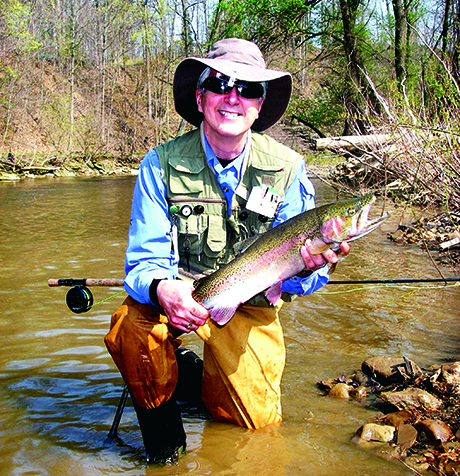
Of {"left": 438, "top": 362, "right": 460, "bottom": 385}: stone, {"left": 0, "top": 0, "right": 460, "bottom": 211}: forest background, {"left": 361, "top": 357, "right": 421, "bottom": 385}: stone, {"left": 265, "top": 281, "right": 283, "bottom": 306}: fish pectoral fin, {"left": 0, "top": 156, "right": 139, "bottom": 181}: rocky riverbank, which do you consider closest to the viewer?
{"left": 265, "top": 281, "right": 283, "bottom": 306}: fish pectoral fin

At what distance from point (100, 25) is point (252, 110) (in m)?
46.5

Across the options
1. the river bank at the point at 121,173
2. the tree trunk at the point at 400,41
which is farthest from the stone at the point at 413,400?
the tree trunk at the point at 400,41

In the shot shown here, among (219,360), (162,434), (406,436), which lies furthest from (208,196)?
(406,436)

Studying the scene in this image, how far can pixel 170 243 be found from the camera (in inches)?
131

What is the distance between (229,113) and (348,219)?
3.70 feet

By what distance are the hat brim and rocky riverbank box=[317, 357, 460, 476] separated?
6.93ft

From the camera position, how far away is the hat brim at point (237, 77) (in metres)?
3.36

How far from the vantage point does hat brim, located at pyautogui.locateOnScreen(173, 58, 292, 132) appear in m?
3.36

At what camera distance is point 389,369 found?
153 inches

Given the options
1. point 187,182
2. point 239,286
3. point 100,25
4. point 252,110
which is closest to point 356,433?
point 239,286

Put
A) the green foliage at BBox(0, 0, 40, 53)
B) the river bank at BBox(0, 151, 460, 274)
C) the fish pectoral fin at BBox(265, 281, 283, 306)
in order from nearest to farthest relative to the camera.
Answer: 1. the fish pectoral fin at BBox(265, 281, 283, 306)
2. the river bank at BBox(0, 151, 460, 274)
3. the green foliage at BBox(0, 0, 40, 53)

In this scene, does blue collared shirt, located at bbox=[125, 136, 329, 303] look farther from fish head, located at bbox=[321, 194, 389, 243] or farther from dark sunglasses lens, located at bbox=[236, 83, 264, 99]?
fish head, located at bbox=[321, 194, 389, 243]

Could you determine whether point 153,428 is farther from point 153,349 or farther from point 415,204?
point 415,204

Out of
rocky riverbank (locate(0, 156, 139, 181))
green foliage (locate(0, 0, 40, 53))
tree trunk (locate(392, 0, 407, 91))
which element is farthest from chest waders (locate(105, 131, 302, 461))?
green foliage (locate(0, 0, 40, 53))
